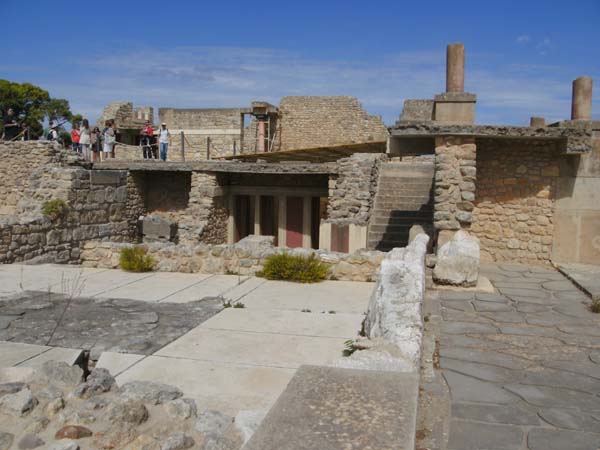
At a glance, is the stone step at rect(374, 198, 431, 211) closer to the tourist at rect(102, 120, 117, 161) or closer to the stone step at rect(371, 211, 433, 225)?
the stone step at rect(371, 211, 433, 225)

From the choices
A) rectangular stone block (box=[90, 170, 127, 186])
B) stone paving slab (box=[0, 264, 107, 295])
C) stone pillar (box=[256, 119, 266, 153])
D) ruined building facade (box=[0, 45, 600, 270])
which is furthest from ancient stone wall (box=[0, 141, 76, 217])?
stone pillar (box=[256, 119, 266, 153])

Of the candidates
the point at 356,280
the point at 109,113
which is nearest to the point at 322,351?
the point at 356,280

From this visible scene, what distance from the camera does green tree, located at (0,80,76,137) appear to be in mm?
42625

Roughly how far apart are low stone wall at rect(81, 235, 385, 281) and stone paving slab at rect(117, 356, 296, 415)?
3.62 meters

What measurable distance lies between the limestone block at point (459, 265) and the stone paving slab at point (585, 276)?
1475 millimetres

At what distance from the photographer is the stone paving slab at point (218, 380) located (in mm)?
3764

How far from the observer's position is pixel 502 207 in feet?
33.4

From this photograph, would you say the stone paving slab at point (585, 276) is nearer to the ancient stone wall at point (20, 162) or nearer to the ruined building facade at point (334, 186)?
the ruined building facade at point (334, 186)

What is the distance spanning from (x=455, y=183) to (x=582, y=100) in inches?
107

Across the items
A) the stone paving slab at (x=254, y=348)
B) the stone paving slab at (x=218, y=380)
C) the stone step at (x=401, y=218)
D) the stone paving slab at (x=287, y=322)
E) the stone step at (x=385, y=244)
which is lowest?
the stone paving slab at (x=218, y=380)

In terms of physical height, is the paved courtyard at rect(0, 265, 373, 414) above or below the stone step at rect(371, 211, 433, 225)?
below

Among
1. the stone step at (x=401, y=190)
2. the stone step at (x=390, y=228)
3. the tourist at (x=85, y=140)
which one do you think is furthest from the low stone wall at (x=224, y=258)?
the tourist at (x=85, y=140)

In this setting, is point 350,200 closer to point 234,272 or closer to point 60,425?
point 234,272

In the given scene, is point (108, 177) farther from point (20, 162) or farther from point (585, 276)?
point (585, 276)
